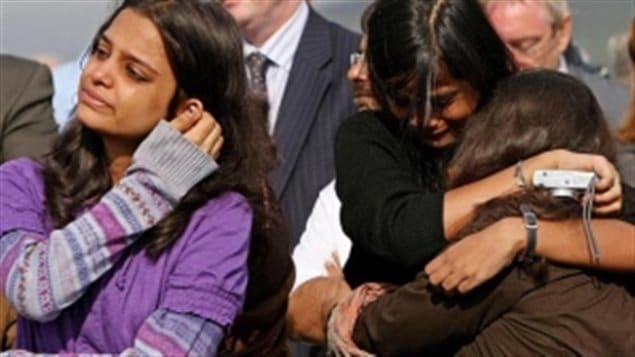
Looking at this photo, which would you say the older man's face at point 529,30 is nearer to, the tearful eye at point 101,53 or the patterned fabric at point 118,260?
the tearful eye at point 101,53

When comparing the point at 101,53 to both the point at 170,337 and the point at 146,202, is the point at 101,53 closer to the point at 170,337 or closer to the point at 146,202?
the point at 146,202

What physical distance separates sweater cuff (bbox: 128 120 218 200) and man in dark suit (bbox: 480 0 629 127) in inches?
88.9

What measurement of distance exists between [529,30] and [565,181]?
2.45 meters

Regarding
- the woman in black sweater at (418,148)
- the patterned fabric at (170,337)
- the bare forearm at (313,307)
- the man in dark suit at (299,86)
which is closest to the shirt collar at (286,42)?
the man in dark suit at (299,86)

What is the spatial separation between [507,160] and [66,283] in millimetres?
871

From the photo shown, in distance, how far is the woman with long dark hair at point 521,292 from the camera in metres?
3.29

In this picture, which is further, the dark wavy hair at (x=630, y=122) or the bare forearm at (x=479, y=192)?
the dark wavy hair at (x=630, y=122)

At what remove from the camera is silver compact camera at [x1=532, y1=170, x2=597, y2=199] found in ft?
10.9

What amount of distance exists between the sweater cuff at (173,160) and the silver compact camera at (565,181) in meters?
0.61

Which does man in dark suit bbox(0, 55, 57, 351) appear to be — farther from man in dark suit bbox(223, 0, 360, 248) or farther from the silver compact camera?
the silver compact camera

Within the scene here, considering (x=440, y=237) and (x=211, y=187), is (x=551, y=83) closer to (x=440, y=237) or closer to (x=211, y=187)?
(x=440, y=237)

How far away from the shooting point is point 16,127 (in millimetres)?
5035

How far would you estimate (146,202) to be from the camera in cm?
326

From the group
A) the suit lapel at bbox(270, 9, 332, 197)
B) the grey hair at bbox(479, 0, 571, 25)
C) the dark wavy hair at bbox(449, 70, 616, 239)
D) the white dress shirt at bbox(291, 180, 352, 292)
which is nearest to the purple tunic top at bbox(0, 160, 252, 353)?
the dark wavy hair at bbox(449, 70, 616, 239)
